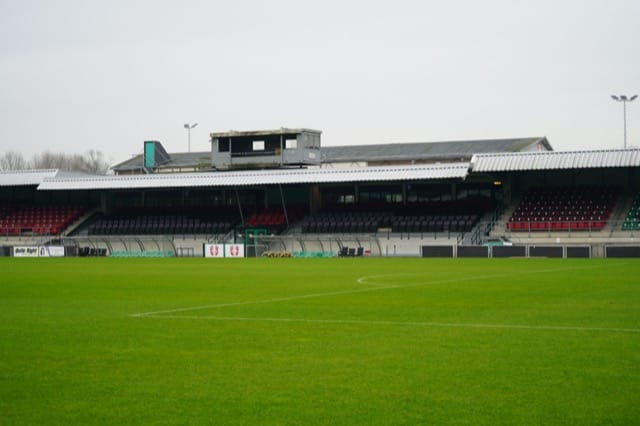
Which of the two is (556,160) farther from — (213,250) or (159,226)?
(159,226)

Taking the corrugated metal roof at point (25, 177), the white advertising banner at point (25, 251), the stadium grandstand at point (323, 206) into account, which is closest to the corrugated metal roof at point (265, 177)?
the stadium grandstand at point (323, 206)

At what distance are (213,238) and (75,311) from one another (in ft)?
172

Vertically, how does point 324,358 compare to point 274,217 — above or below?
above

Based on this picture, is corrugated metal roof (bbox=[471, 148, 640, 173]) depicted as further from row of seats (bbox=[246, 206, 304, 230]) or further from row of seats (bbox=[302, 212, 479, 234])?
row of seats (bbox=[246, 206, 304, 230])

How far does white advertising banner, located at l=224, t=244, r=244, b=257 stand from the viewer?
218ft

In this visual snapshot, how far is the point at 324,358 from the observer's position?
44.2 ft

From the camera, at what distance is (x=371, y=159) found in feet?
306

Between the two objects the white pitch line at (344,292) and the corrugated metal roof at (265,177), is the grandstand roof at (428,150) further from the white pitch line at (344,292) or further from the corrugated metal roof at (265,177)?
the white pitch line at (344,292)

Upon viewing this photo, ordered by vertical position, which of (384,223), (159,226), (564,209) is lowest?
(159,226)

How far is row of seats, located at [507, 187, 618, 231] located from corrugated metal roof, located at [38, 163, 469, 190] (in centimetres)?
553

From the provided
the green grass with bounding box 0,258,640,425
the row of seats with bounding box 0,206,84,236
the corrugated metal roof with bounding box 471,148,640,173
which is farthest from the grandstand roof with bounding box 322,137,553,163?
the green grass with bounding box 0,258,640,425

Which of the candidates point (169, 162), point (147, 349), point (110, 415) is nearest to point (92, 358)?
point (147, 349)

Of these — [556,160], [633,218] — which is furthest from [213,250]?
[633,218]

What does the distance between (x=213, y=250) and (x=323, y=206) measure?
44.7ft
